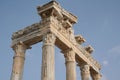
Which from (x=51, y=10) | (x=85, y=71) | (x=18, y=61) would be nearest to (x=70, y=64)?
(x=85, y=71)

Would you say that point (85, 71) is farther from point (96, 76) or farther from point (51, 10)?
point (51, 10)

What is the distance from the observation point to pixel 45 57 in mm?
A: 21312

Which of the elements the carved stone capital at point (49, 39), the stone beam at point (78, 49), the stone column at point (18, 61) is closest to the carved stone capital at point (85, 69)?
the stone beam at point (78, 49)

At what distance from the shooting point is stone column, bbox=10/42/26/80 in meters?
23.1

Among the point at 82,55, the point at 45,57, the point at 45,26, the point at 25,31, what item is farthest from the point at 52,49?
the point at 82,55

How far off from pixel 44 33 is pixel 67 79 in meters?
4.61

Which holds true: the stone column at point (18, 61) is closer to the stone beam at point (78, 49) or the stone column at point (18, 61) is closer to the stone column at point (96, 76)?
the stone beam at point (78, 49)

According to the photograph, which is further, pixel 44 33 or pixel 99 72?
pixel 99 72

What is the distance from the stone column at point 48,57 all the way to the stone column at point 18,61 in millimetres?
2989

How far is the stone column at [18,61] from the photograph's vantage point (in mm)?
23078

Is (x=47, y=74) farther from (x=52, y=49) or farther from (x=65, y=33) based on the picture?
(x=65, y=33)

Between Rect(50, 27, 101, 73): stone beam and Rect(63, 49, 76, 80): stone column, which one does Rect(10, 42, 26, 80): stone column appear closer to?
Rect(50, 27, 101, 73): stone beam

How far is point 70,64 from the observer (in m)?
24.7

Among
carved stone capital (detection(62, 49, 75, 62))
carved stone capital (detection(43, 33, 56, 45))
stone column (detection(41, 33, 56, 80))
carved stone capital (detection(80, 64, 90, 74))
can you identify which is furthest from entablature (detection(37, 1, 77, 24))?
carved stone capital (detection(80, 64, 90, 74))
